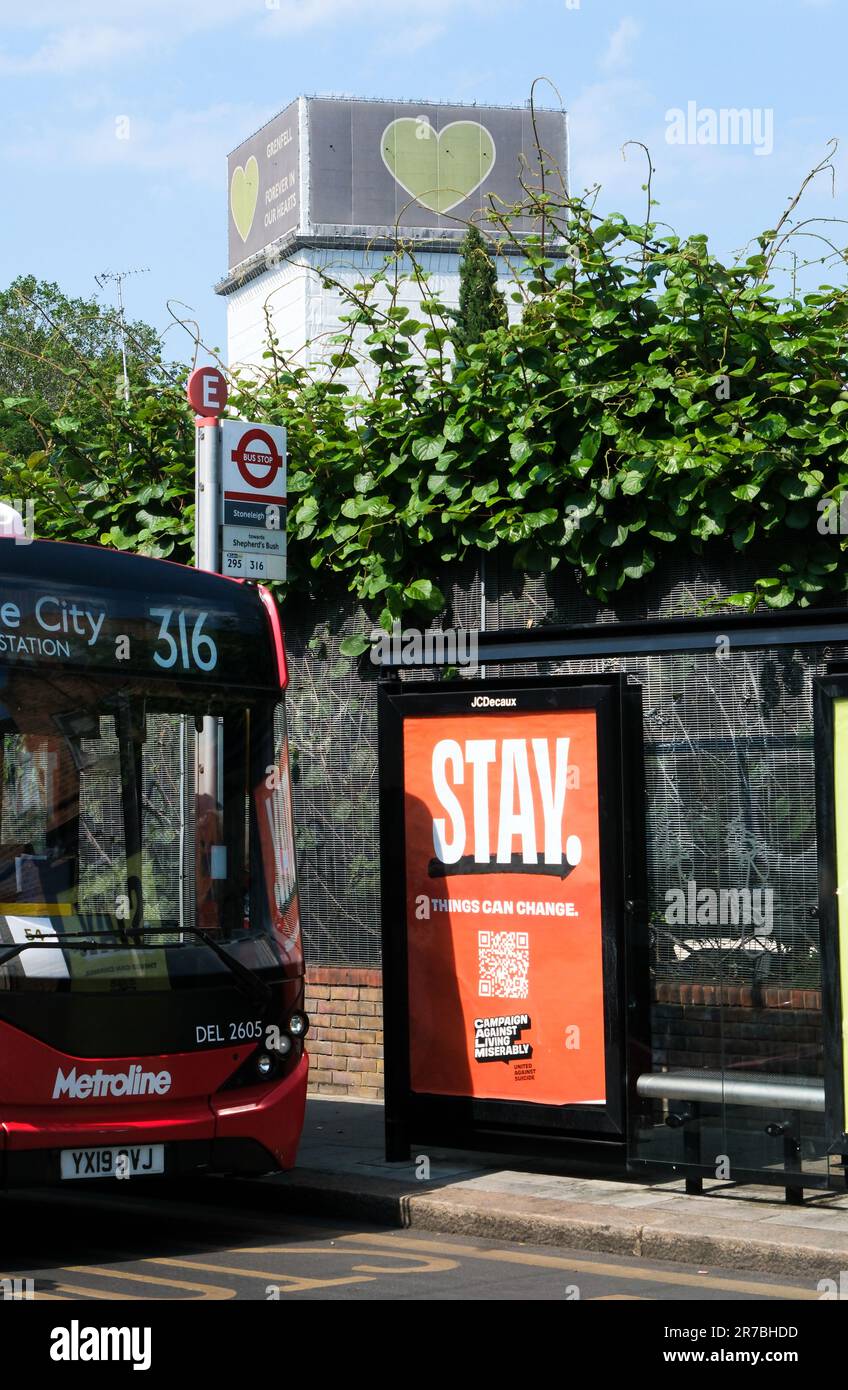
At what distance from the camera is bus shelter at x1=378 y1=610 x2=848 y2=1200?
790 centimetres

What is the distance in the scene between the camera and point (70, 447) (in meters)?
13.8

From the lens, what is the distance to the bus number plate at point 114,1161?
7461mm

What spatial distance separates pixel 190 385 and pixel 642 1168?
5.55 m

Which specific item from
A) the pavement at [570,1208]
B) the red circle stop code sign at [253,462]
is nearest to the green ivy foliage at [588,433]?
the red circle stop code sign at [253,462]

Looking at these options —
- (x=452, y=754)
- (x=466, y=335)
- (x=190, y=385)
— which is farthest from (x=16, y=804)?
(x=466, y=335)

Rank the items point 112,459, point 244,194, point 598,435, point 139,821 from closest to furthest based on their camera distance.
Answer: point 139,821 → point 598,435 → point 112,459 → point 244,194

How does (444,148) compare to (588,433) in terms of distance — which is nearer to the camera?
(588,433)

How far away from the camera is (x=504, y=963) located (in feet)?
29.2

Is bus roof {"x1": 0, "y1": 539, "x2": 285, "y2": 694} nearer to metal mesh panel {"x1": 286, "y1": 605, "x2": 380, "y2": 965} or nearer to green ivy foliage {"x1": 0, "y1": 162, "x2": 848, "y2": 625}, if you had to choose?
green ivy foliage {"x1": 0, "y1": 162, "x2": 848, "y2": 625}

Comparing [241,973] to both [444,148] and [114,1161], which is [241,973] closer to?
[114,1161]

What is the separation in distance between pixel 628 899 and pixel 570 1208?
1442 mm

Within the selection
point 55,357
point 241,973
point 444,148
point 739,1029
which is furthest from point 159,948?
point 444,148

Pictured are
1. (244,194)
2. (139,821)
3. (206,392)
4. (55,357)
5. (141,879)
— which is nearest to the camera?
(141,879)
